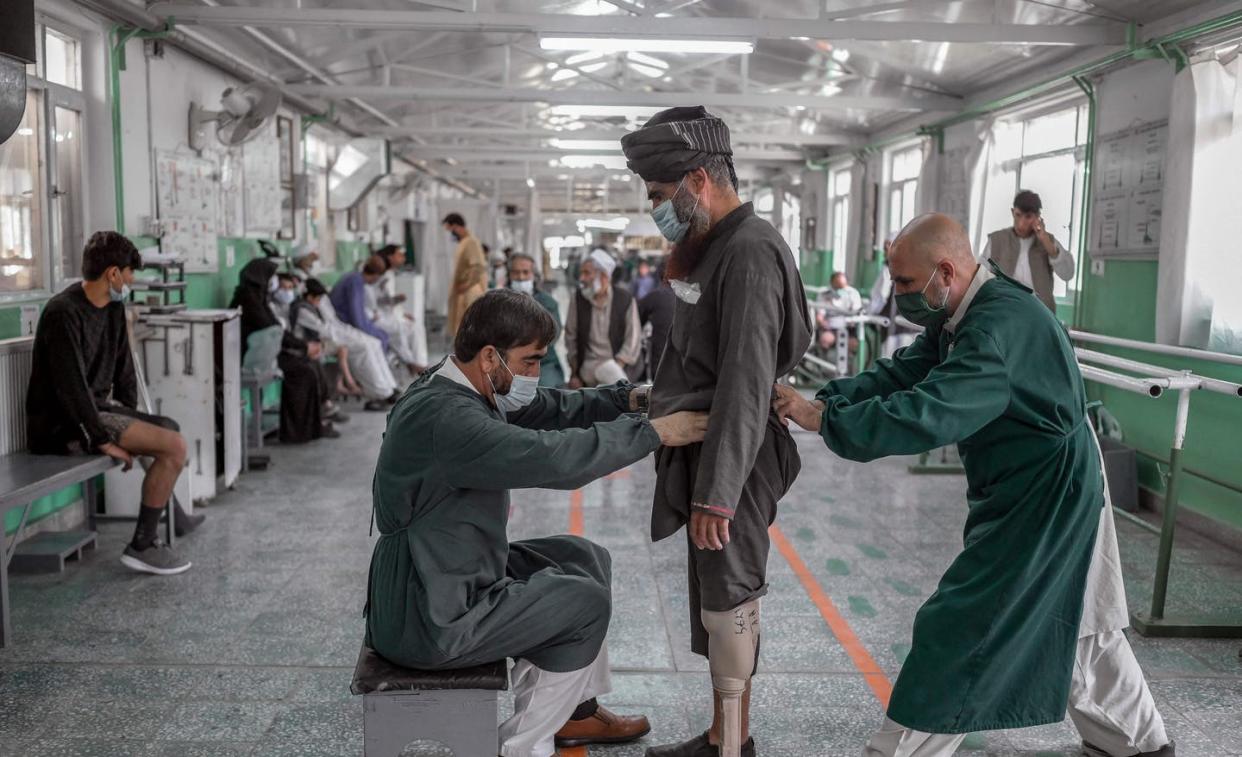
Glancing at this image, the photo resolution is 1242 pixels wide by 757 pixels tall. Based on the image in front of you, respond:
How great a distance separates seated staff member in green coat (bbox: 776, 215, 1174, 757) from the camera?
2.27 m

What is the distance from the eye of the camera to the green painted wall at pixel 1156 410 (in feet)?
18.0

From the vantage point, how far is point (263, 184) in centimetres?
924

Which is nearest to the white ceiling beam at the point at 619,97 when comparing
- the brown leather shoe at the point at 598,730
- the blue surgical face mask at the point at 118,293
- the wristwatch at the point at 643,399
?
the blue surgical face mask at the point at 118,293

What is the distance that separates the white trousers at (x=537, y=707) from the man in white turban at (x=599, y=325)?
4.28 m

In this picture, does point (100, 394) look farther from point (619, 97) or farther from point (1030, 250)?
point (619, 97)

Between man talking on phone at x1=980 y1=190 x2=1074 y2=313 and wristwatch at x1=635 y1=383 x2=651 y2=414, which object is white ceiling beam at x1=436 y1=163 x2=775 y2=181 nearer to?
man talking on phone at x1=980 y1=190 x2=1074 y2=313

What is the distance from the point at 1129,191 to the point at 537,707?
18.4 feet

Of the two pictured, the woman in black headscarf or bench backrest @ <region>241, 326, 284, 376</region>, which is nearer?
bench backrest @ <region>241, 326, 284, 376</region>

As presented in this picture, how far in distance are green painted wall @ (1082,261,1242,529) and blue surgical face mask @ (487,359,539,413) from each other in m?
3.73

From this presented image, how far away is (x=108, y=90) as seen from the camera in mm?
6074

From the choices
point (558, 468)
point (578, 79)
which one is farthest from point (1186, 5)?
point (578, 79)

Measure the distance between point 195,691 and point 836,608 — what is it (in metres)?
2.43

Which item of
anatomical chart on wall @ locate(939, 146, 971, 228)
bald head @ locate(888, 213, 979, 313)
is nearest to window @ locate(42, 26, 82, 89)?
bald head @ locate(888, 213, 979, 313)

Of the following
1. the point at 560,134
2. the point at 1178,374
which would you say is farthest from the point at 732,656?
the point at 560,134
